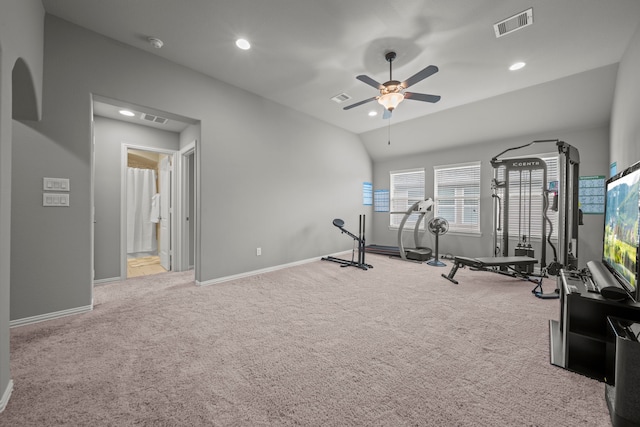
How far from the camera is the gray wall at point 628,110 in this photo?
8.40 feet

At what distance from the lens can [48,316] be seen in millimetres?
2490

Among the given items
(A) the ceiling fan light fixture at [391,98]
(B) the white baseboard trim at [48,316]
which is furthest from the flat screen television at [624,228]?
(B) the white baseboard trim at [48,316]

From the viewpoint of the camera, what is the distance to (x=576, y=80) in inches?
141

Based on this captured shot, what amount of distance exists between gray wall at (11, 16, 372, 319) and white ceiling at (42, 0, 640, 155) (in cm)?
34

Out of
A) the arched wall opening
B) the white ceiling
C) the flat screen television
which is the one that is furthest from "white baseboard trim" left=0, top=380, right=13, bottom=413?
the flat screen television

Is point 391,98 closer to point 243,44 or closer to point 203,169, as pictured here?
point 243,44

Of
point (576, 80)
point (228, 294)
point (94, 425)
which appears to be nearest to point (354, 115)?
point (576, 80)

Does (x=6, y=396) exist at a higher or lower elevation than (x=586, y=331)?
lower

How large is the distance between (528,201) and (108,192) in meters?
7.55

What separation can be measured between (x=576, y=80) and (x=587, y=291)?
141 inches

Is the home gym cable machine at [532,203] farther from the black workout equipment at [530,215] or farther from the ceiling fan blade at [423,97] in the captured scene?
the ceiling fan blade at [423,97]

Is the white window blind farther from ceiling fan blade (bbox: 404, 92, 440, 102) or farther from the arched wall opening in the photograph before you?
the arched wall opening

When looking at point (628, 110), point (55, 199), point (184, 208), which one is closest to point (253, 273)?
point (184, 208)

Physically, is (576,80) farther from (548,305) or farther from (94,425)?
(94,425)
